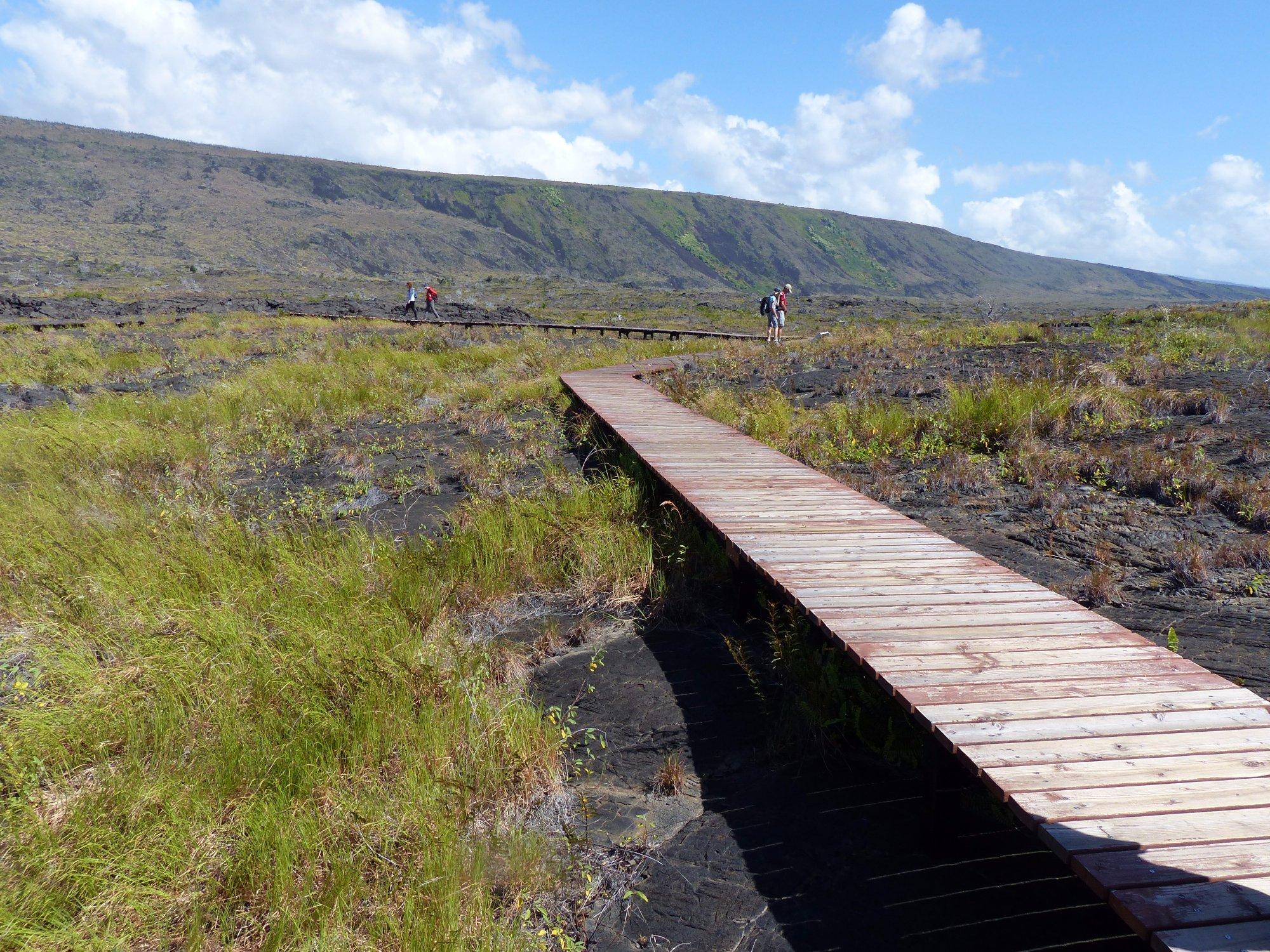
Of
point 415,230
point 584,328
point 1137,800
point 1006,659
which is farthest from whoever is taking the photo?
point 415,230

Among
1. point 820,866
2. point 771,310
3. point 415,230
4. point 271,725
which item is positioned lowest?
point 820,866

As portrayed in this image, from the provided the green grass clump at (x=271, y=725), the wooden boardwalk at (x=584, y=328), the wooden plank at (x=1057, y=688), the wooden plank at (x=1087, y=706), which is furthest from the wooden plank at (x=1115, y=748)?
the wooden boardwalk at (x=584, y=328)

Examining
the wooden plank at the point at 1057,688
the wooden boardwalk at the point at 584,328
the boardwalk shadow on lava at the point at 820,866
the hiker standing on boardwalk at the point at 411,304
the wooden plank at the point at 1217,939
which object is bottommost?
the boardwalk shadow on lava at the point at 820,866

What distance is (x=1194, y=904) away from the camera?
1744mm

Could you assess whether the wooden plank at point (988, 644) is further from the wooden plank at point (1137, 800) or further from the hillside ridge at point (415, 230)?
the hillside ridge at point (415, 230)

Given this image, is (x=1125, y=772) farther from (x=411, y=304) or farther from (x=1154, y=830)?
(x=411, y=304)

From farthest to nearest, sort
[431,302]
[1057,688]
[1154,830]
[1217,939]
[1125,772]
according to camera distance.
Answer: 1. [431,302]
2. [1057,688]
3. [1125,772]
4. [1154,830]
5. [1217,939]

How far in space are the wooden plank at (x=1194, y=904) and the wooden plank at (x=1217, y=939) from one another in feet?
0.04

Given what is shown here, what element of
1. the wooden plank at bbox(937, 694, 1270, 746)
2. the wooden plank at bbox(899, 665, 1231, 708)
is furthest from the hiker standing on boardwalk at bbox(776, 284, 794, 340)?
the wooden plank at bbox(937, 694, 1270, 746)

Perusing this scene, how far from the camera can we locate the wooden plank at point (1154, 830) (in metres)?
1.94

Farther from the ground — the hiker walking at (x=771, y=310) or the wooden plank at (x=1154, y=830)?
the hiker walking at (x=771, y=310)

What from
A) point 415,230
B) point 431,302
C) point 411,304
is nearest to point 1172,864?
point 411,304

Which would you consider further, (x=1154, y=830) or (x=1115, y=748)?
(x=1115, y=748)

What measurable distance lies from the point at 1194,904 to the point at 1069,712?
0.84 meters
